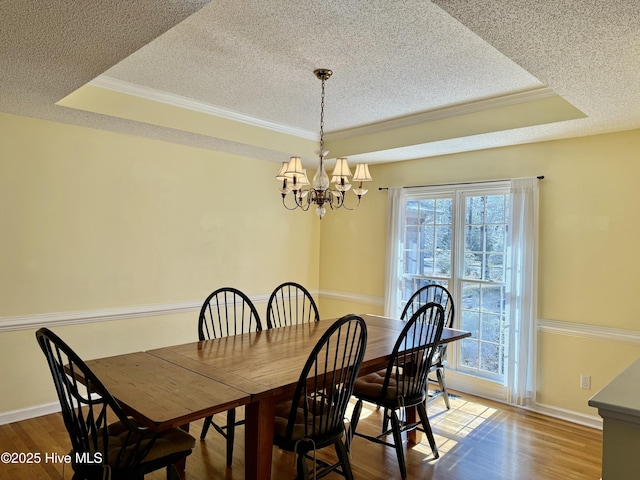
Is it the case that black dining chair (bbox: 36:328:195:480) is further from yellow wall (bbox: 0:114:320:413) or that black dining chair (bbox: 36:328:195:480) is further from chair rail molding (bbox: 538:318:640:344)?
chair rail molding (bbox: 538:318:640:344)

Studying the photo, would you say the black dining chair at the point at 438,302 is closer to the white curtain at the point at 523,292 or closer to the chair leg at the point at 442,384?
the chair leg at the point at 442,384

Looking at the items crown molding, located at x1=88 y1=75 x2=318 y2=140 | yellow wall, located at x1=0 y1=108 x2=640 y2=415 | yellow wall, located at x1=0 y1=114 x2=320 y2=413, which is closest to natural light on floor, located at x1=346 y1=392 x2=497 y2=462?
yellow wall, located at x1=0 y1=108 x2=640 y2=415

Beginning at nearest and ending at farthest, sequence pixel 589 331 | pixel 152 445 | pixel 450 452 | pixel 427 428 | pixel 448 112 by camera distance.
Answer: pixel 152 445, pixel 427 428, pixel 450 452, pixel 589 331, pixel 448 112

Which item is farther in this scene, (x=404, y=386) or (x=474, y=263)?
(x=474, y=263)

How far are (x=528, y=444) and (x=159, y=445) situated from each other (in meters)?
2.61

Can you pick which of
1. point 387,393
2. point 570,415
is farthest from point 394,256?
point 387,393

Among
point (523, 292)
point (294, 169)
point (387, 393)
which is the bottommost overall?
point (387, 393)

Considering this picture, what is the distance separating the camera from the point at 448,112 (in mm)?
3787

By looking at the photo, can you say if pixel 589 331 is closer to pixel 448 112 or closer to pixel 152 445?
pixel 448 112

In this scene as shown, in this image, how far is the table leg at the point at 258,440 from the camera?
1957 millimetres

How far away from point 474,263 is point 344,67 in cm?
237

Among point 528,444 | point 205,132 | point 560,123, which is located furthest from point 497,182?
point 205,132

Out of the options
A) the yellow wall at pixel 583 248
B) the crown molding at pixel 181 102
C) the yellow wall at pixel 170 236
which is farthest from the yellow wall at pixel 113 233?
the yellow wall at pixel 583 248

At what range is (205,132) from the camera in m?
3.85
